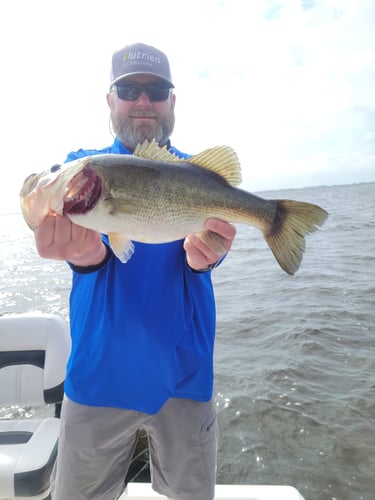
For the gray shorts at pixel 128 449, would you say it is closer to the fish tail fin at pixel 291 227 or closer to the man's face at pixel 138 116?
the fish tail fin at pixel 291 227

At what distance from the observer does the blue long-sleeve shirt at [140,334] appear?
8.54 feet

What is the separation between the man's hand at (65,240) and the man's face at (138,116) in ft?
3.39

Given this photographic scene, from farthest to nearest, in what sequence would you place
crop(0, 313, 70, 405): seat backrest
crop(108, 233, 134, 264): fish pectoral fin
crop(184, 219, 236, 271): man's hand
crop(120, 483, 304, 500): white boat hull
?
crop(0, 313, 70, 405): seat backrest
crop(120, 483, 304, 500): white boat hull
crop(184, 219, 236, 271): man's hand
crop(108, 233, 134, 264): fish pectoral fin

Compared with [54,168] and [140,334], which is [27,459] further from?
[54,168]

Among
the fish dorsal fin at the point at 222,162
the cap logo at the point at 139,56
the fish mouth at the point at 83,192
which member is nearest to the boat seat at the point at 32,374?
the fish mouth at the point at 83,192

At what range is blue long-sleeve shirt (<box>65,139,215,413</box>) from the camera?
260 cm

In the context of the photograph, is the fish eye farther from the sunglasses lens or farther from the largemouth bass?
the sunglasses lens

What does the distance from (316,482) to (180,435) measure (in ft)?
9.96

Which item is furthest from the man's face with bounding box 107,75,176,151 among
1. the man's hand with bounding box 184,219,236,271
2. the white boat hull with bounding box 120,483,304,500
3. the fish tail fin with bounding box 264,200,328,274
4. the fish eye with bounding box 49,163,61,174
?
the white boat hull with bounding box 120,483,304,500

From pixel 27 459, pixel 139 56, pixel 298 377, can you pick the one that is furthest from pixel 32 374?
pixel 298 377

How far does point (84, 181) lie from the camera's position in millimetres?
2232

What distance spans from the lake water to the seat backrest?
2782mm

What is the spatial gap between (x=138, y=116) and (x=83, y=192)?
112 cm

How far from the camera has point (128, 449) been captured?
2809 millimetres
